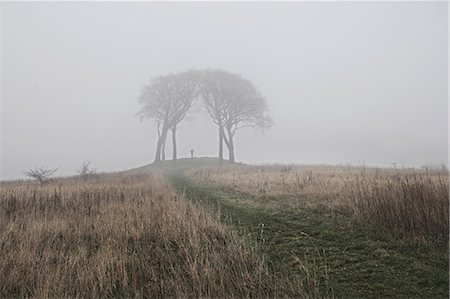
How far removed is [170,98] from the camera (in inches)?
1515

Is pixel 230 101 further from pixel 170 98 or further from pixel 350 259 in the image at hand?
pixel 350 259

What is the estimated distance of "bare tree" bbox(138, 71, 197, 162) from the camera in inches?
1516

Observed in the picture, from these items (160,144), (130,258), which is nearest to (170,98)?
(160,144)

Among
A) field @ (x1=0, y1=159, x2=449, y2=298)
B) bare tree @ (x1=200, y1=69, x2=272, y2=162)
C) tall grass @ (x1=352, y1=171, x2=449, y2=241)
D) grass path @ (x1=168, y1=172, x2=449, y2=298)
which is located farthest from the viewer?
bare tree @ (x1=200, y1=69, x2=272, y2=162)

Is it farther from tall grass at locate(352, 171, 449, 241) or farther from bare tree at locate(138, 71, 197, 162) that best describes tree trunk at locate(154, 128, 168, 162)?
tall grass at locate(352, 171, 449, 241)

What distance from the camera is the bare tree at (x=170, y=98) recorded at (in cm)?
3850

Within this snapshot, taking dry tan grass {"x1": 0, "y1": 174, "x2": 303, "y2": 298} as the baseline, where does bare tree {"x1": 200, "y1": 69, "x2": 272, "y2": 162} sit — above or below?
above

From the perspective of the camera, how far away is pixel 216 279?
3.80m

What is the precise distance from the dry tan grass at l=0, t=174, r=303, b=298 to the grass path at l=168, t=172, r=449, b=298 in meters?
0.51

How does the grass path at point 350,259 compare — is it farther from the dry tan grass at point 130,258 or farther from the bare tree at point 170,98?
the bare tree at point 170,98

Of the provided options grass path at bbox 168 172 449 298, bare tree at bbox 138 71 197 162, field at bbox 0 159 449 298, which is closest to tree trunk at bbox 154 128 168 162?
bare tree at bbox 138 71 197 162

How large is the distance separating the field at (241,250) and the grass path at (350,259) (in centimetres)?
2

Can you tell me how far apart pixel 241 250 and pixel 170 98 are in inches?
1404

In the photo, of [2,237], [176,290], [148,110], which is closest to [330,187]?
[176,290]
